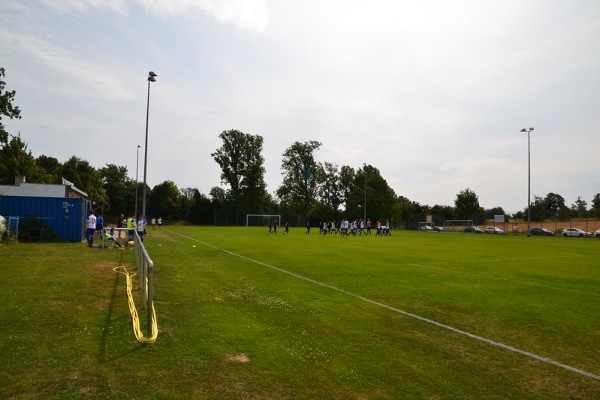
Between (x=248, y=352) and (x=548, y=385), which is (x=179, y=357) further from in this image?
(x=548, y=385)

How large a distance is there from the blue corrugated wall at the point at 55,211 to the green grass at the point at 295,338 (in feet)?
45.6

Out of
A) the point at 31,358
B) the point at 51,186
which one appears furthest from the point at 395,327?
the point at 51,186

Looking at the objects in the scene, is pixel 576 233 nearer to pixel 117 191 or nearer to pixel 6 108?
pixel 6 108

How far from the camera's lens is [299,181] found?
93875 mm

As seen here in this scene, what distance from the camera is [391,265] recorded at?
56.7 feet

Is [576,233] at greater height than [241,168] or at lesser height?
lesser

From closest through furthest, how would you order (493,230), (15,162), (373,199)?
(15,162)
(493,230)
(373,199)

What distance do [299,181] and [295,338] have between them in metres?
87.2

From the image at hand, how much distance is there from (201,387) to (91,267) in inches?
440

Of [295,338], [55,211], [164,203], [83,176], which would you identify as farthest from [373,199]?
[295,338]

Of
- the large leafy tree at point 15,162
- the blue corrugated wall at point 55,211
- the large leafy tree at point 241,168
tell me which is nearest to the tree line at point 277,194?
the large leafy tree at point 241,168

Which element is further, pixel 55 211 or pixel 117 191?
pixel 117 191

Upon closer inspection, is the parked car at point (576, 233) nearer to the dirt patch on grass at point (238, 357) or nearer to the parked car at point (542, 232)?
the parked car at point (542, 232)

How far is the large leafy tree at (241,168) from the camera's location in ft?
290
